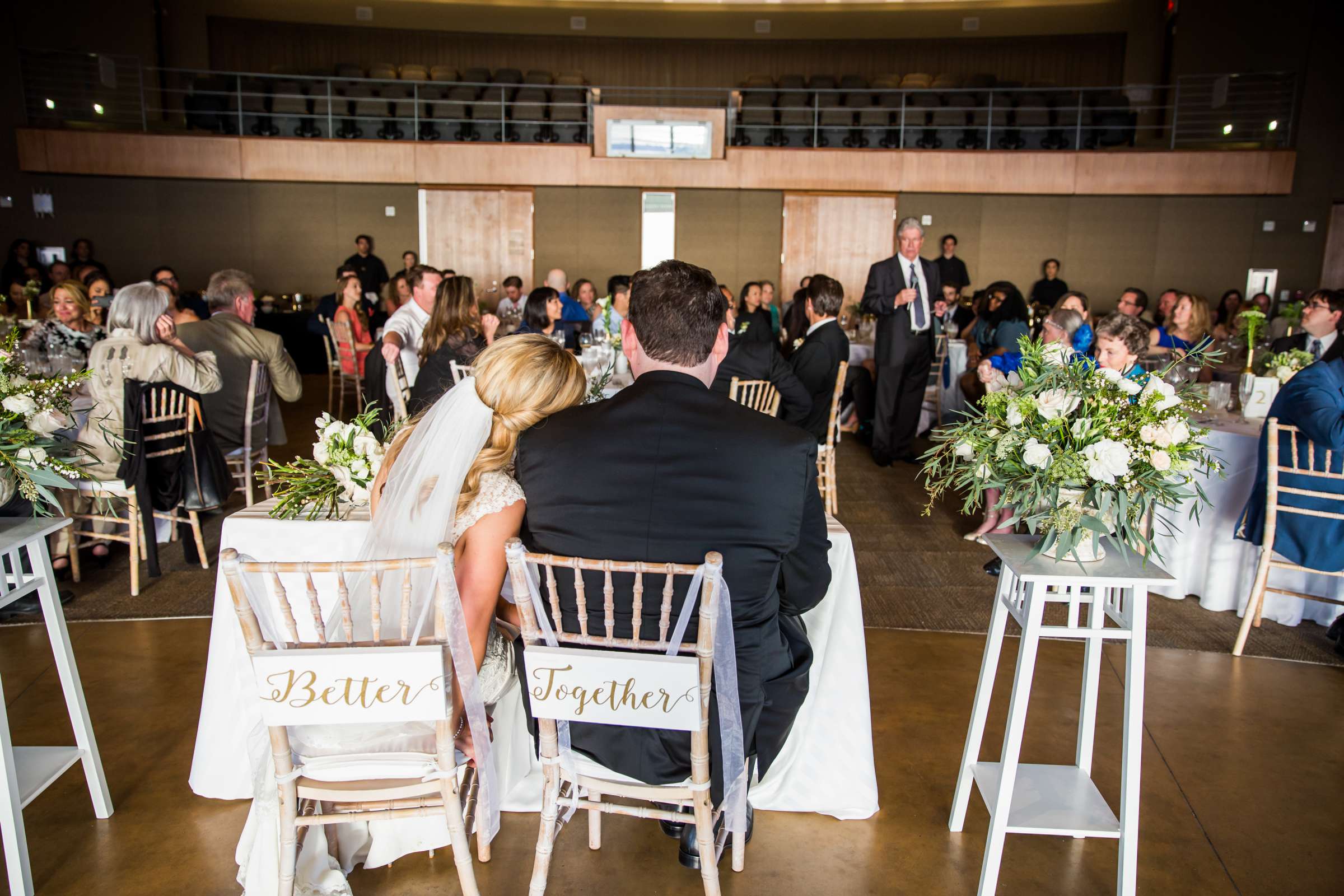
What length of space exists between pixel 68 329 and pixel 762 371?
398cm

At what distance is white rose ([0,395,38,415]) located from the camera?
2270 mm

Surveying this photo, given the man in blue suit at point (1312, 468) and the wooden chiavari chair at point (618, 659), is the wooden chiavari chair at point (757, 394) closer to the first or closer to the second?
the man in blue suit at point (1312, 468)

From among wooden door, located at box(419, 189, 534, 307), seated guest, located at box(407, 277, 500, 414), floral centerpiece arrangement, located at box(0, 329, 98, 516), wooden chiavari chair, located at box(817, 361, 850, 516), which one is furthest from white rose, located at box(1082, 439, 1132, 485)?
wooden door, located at box(419, 189, 534, 307)

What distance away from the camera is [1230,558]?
13.1 ft

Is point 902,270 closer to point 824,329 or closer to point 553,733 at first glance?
point 824,329

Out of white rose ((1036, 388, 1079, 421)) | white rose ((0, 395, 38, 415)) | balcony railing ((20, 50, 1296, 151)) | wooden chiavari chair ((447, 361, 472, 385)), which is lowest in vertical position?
wooden chiavari chair ((447, 361, 472, 385))

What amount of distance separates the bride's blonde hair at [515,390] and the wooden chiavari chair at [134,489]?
255 cm

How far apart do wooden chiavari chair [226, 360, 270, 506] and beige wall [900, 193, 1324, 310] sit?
9.22 metres

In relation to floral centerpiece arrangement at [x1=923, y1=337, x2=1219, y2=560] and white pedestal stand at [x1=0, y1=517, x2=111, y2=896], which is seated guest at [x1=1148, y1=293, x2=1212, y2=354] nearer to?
floral centerpiece arrangement at [x1=923, y1=337, x2=1219, y2=560]

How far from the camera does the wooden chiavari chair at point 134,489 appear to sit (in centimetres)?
395

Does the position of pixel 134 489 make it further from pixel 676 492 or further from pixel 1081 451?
pixel 1081 451

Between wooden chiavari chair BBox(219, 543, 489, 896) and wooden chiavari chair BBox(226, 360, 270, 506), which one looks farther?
wooden chiavari chair BBox(226, 360, 270, 506)

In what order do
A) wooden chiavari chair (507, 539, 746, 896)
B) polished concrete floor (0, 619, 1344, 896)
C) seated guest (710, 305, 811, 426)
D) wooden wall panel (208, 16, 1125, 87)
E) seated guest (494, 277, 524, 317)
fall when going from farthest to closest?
1. wooden wall panel (208, 16, 1125, 87)
2. seated guest (494, 277, 524, 317)
3. seated guest (710, 305, 811, 426)
4. polished concrete floor (0, 619, 1344, 896)
5. wooden chiavari chair (507, 539, 746, 896)

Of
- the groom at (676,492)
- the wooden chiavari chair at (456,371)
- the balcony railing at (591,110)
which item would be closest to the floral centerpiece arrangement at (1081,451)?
the groom at (676,492)
